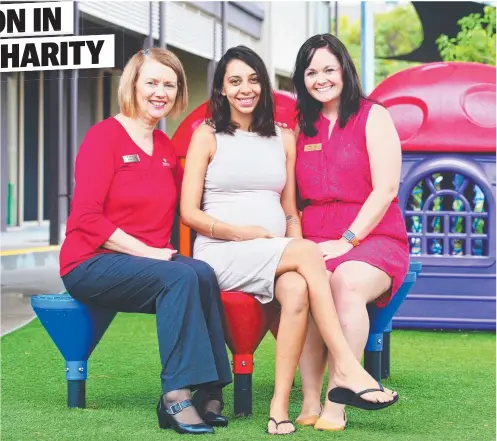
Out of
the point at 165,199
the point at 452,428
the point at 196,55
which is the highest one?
the point at 196,55

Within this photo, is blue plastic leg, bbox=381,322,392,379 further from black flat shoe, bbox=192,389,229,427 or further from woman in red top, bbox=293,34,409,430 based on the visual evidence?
black flat shoe, bbox=192,389,229,427

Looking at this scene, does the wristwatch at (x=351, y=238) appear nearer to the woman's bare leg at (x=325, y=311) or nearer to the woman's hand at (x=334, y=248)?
the woman's hand at (x=334, y=248)

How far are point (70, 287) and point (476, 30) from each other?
16.4 meters

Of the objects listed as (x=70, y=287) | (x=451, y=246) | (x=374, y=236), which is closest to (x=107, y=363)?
(x=70, y=287)

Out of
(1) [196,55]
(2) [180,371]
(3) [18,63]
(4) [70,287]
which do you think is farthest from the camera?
(1) [196,55]

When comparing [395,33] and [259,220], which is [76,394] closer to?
[259,220]

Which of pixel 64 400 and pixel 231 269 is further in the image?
pixel 64 400

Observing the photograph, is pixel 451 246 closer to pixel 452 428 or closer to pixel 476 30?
pixel 452 428

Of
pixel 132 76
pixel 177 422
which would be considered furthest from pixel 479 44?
pixel 177 422

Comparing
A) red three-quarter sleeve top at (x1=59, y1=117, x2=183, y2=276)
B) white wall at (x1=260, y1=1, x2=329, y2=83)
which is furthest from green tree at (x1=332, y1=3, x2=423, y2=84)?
red three-quarter sleeve top at (x1=59, y1=117, x2=183, y2=276)

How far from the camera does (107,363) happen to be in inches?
215

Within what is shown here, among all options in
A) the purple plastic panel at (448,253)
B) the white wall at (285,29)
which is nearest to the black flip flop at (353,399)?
the purple plastic panel at (448,253)

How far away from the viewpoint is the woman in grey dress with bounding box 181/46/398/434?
151 inches

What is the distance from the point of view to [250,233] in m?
4.05
